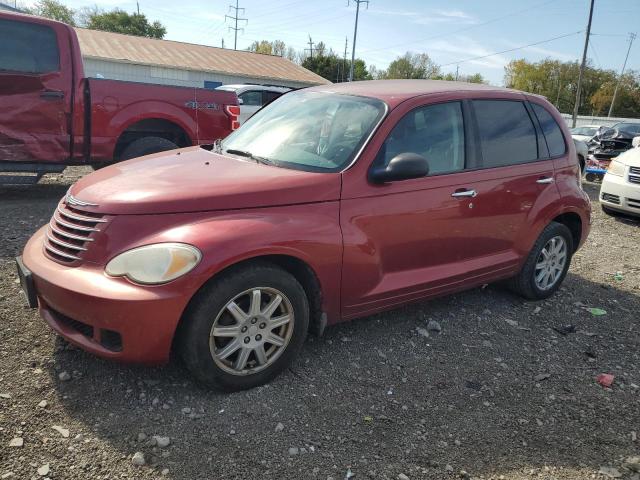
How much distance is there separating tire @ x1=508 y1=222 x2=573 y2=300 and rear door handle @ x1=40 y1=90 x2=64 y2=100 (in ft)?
18.0

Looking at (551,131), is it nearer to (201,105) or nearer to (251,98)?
(201,105)

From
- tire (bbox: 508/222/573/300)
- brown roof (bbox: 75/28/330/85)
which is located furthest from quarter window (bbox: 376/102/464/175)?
brown roof (bbox: 75/28/330/85)

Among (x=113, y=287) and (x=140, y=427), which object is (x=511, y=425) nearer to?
(x=140, y=427)

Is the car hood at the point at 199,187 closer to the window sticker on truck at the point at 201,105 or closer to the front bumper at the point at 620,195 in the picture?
the window sticker on truck at the point at 201,105

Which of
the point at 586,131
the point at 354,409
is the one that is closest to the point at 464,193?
the point at 354,409

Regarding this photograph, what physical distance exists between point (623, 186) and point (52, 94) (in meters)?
8.35

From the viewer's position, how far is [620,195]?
825 centimetres

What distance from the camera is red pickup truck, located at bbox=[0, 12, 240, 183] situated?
5992mm

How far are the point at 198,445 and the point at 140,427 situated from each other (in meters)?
0.33

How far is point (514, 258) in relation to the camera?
14.1 feet

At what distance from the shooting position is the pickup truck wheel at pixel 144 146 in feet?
21.9

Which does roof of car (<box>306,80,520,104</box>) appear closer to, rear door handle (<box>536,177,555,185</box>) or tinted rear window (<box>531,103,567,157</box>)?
tinted rear window (<box>531,103,567,157</box>)

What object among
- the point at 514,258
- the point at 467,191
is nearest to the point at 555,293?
the point at 514,258

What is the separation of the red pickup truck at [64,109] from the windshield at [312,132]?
3.10 meters
